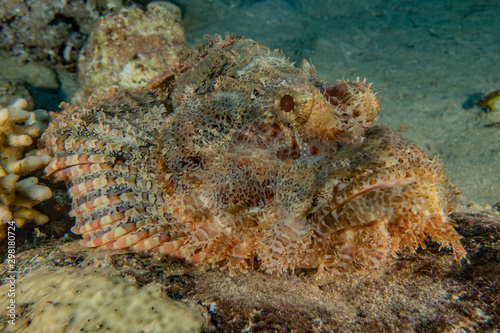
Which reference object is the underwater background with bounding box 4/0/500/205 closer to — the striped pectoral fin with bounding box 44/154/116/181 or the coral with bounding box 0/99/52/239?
the coral with bounding box 0/99/52/239

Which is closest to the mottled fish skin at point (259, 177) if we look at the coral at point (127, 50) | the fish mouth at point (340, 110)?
the fish mouth at point (340, 110)

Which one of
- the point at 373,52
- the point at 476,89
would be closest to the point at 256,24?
the point at 373,52

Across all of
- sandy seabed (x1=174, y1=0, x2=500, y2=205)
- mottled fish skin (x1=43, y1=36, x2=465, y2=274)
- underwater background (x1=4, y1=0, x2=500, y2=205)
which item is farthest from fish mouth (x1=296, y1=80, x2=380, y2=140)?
underwater background (x1=4, y1=0, x2=500, y2=205)

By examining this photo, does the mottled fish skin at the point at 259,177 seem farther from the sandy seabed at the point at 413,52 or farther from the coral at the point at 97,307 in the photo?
the sandy seabed at the point at 413,52

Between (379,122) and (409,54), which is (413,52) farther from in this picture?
(379,122)

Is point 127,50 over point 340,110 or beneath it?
beneath

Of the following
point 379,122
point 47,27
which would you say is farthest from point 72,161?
point 47,27
